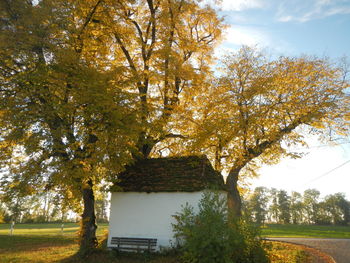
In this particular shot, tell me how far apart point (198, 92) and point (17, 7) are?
11025mm

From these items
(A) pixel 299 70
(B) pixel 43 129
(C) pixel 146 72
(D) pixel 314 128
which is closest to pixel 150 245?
(B) pixel 43 129

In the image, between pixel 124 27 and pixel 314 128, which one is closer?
pixel 314 128

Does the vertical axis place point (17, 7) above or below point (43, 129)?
above

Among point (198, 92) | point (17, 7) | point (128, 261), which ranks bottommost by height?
point (128, 261)

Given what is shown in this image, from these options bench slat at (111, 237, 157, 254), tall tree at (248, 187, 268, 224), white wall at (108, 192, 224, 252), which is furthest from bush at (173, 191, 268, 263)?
tall tree at (248, 187, 268, 224)

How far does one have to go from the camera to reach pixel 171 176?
13.8m

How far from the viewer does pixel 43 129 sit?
11312mm

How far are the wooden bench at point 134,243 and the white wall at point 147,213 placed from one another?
0.84ft

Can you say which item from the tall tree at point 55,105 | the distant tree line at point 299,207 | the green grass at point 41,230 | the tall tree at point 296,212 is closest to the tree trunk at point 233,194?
the tall tree at point 55,105

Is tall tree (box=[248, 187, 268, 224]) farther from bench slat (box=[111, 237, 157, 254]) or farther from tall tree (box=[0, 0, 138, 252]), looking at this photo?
tall tree (box=[0, 0, 138, 252])

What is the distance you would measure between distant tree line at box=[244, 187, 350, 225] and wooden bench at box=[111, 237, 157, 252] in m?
61.8

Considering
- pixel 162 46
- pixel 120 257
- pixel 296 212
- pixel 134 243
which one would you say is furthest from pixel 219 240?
pixel 296 212

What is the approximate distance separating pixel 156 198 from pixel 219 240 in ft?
15.1

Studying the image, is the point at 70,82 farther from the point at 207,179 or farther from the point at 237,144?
the point at 237,144
